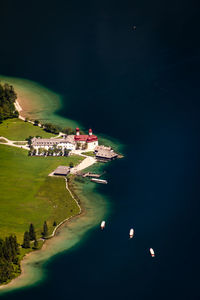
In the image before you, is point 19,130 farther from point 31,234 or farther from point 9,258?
point 9,258

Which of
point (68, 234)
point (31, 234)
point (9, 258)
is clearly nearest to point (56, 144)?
point (68, 234)

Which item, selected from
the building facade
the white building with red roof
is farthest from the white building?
the white building with red roof

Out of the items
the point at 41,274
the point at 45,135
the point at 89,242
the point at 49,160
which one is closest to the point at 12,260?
the point at 41,274

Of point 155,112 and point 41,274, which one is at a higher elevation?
point 155,112

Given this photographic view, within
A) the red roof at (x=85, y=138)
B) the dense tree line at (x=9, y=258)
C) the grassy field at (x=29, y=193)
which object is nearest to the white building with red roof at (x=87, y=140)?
the red roof at (x=85, y=138)

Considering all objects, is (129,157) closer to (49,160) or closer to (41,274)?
(49,160)

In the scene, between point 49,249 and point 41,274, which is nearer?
point 41,274

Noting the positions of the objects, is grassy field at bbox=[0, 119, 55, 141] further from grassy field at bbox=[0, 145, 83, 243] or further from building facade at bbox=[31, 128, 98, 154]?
grassy field at bbox=[0, 145, 83, 243]
